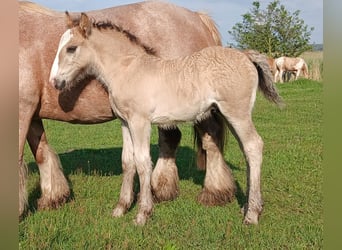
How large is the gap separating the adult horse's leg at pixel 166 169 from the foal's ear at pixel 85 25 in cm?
149

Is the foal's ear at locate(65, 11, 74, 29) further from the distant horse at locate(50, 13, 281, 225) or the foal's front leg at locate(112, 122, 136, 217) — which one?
the foal's front leg at locate(112, 122, 136, 217)

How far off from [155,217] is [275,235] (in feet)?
4.08

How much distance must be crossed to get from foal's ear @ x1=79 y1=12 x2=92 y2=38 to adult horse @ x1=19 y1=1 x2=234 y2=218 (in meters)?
0.56

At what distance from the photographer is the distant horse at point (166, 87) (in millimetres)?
4121

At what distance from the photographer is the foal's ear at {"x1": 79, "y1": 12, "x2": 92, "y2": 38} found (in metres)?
4.18

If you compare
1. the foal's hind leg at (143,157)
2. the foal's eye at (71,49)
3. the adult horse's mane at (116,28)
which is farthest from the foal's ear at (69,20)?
the foal's hind leg at (143,157)

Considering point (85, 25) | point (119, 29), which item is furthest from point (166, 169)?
point (85, 25)

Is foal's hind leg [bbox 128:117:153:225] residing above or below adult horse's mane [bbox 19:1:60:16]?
below

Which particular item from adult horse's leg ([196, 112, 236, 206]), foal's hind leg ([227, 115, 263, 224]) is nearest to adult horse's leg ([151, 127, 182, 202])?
adult horse's leg ([196, 112, 236, 206])

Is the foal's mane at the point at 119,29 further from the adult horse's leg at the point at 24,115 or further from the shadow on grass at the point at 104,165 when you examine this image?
the shadow on grass at the point at 104,165

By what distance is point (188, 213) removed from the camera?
4.48 m
